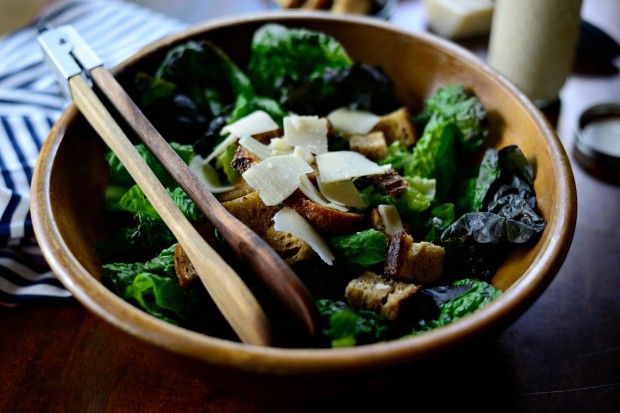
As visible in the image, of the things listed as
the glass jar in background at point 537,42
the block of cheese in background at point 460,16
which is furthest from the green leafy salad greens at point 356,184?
the block of cheese in background at point 460,16

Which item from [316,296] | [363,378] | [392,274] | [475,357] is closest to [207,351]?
[363,378]

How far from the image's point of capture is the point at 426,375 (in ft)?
3.48

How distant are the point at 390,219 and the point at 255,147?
0.37 metres

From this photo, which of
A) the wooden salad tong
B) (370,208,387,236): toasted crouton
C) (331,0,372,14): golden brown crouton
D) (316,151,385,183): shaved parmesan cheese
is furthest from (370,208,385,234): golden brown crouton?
(331,0,372,14): golden brown crouton

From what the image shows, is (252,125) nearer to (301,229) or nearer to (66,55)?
(301,229)

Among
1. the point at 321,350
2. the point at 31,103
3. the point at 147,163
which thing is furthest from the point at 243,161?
the point at 31,103

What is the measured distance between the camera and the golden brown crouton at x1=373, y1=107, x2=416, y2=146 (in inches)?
66.8

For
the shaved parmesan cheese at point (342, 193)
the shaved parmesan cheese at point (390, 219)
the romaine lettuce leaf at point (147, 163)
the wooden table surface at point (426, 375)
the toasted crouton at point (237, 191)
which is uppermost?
the romaine lettuce leaf at point (147, 163)

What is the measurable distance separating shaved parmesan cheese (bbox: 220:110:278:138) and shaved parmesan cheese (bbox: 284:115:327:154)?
0.05 m

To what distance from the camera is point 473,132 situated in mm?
1638

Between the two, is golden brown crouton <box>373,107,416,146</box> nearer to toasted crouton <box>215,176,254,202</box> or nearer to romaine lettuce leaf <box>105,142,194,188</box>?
toasted crouton <box>215,176,254,202</box>

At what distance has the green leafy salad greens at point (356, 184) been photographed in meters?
1.25

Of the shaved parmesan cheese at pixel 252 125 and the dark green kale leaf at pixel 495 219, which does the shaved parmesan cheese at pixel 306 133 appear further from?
the dark green kale leaf at pixel 495 219

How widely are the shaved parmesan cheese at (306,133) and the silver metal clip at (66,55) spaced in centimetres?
54
